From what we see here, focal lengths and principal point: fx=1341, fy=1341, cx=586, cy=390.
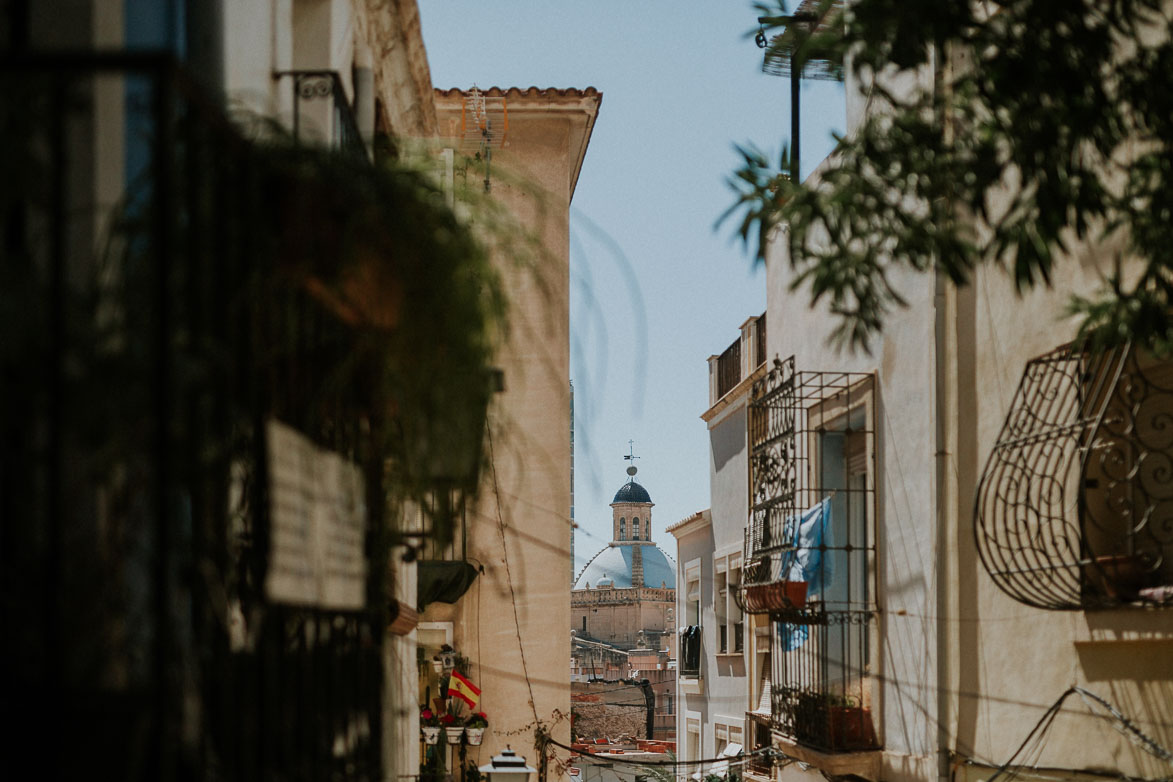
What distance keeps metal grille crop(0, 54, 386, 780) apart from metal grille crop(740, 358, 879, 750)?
26.8 feet

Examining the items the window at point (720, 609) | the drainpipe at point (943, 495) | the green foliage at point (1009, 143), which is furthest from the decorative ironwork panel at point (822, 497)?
the green foliage at point (1009, 143)

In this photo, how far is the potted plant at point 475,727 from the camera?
13.6 meters

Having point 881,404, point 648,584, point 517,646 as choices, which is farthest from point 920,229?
point 648,584

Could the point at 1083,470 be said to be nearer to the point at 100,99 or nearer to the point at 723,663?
the point at 100,99

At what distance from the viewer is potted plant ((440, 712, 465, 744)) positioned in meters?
13.5

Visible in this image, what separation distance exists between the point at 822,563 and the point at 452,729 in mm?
4677

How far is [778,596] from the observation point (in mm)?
10914

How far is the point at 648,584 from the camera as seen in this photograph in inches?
3767

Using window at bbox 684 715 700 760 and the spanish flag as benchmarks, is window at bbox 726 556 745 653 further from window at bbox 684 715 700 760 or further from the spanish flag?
the spanish flag

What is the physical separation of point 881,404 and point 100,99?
9.02 meters

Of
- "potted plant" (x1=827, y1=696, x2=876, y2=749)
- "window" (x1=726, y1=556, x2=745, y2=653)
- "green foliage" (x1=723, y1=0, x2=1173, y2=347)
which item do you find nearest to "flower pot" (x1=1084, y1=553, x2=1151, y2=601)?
"green foliage" (x1=723, y1=0, x2=1173, y2=347)

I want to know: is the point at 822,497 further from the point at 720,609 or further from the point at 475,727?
the point at 720,609

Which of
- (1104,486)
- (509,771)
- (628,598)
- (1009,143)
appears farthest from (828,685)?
(628,598)

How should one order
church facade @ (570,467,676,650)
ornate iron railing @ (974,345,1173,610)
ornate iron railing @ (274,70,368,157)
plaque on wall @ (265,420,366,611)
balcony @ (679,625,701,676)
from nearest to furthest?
plaque on wall @ (265,420,366,611), ornate iron railing @ (274,70,368,157), ornate iron railing @ (974,345,1173,610), balcony @ (679,625,701,676), church facade @ (570,467,676,650)
